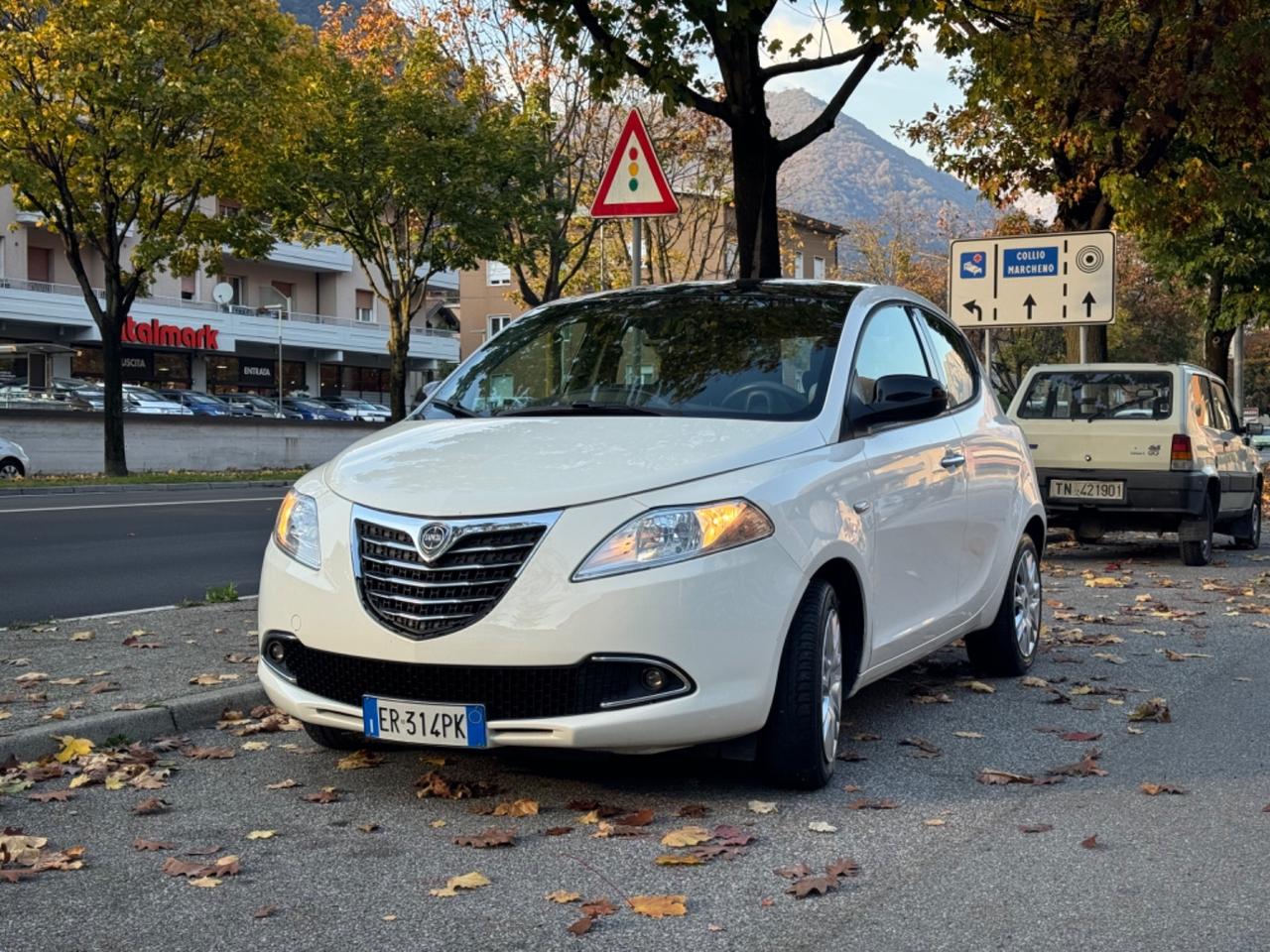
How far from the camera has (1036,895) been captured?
4066 millimetres

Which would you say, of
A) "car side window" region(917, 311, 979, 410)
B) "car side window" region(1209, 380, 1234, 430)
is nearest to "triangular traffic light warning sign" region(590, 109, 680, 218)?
"car side window" region(917, 311, 979, 410)

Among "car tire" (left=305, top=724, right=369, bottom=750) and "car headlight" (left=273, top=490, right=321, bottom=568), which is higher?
"car headlight" (left=273, top=490, right=321, bottom=568)

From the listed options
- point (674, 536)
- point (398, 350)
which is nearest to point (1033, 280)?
point (674, 536)

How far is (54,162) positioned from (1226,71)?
18.8m

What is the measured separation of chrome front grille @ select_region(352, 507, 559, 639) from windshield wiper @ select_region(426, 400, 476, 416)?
1.26 metres

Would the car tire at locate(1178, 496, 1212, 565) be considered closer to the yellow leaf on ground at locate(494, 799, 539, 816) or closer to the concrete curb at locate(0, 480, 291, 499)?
the yellow leaf on ground at locate(494, 799, 539, 816)

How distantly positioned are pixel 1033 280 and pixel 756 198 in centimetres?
573

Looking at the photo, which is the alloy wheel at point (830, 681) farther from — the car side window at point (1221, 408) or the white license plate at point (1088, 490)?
the car side window at point (1221, 408)

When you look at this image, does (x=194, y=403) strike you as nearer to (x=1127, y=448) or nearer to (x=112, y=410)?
(x=112, y=410)

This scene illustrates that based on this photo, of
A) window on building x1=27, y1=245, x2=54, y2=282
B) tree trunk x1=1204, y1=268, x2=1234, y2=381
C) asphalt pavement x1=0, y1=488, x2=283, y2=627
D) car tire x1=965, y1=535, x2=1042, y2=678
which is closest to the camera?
car tire x1=965, y1=535, x2=1042, y2=678

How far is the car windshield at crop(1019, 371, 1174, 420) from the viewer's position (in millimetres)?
13445

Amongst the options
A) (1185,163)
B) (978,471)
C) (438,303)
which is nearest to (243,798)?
(978,471)

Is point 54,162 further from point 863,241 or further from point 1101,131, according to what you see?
point 863,241

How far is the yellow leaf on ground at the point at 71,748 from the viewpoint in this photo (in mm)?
5562
